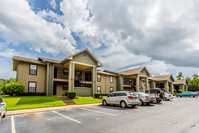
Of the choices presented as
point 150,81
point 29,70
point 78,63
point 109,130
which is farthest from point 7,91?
point 150,81

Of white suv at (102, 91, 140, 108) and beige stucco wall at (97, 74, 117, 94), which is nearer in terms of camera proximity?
white suv at (102, 91, 140, 108)

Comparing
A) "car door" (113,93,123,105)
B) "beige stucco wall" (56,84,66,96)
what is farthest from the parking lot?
"beige stucco wall" (56,84,66,96)

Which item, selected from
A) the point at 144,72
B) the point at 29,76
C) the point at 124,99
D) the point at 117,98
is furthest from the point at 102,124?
the point at 144,72

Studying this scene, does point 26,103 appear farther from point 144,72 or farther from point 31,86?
point 144,72

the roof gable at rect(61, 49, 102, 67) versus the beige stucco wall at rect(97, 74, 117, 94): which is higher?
the roof gable at rect(61, 49, 102, 67)

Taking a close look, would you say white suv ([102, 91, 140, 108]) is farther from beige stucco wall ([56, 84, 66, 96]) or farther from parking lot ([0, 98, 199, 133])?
beige stucco wall ([56, 84, 66, 96])

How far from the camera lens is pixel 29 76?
19547 mm

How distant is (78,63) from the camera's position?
21.1 metres

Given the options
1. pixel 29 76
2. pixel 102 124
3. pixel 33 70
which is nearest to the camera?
pixel 102 124

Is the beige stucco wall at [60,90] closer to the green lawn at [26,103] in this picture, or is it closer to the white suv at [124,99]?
the green lawn at [26,103]

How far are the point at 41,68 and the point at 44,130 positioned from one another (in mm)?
17118

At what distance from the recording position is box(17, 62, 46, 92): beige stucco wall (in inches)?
734

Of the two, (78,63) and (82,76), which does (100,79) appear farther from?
(78,63)

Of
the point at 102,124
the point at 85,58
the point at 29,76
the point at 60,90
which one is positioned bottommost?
the point at 102,124
